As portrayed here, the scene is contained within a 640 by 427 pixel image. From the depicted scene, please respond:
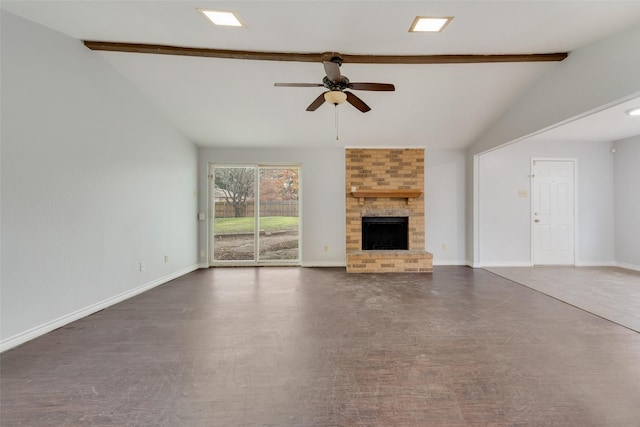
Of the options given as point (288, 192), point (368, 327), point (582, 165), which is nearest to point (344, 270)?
point (288, 192)

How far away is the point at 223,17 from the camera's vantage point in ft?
7.86

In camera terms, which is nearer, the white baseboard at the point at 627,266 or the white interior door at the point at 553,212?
the white baseboard at the point at 627,266

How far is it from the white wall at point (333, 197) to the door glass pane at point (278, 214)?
8.1 inches

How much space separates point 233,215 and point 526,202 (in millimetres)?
5926

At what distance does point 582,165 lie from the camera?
17.0ft

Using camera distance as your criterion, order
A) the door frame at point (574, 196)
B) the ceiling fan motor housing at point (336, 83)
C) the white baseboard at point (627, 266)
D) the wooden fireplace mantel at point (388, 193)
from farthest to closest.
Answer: the door frame at point (574, 196), the wooden fireplace mantel at point (388, 193), the white baseboard at point (627, 266), the ceiling fan motor housing at point (336, 83)

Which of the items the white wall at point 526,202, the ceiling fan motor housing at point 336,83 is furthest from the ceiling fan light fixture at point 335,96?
the white wall at point 526,202

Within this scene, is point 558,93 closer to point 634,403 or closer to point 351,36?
point 351,36

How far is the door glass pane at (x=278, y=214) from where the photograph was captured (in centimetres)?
536

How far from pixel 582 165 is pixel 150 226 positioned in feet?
26.1

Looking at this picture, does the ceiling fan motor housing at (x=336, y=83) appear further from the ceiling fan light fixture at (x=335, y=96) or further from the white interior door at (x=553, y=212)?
the white interior door at (x=553, y=212)

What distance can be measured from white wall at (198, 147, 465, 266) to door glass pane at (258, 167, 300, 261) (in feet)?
0.68

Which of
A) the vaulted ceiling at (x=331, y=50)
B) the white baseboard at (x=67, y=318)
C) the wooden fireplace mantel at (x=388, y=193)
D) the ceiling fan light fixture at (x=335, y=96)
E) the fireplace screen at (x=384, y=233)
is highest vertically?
the vaulted ceiling at (x=331, y=50)

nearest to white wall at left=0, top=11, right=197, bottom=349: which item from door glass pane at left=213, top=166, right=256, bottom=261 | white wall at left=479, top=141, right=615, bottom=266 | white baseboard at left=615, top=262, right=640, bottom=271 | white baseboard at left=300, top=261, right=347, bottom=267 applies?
door glass pane at left=213, top=166, right=256, bottom=261
